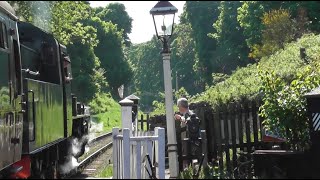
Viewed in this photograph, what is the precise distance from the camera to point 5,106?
7.59 meters

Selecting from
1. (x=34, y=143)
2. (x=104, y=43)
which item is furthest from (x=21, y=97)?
(x=104, y=43)

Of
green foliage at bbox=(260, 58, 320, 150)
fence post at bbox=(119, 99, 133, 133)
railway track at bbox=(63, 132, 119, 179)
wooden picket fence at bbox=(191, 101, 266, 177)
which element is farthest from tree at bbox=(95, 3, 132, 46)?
green foliage at bbox=(260, 58, 320, 150)

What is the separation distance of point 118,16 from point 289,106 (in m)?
76.7

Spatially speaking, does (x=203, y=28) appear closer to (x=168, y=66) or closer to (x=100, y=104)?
(x=100, y=104)

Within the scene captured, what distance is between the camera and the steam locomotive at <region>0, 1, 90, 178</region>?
787 cm

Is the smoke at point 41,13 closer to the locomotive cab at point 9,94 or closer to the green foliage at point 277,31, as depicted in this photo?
the green foliage at point 277,31

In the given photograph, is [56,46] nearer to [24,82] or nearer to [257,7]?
[24,82]

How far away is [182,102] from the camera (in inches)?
368

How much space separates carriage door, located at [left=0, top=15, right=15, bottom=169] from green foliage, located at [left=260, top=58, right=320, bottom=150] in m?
4.29

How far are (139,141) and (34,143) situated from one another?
302 centimetres

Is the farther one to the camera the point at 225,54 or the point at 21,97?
the point at 225,54

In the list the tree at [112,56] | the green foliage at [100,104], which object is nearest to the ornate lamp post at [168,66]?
the green foliage at [100,104]

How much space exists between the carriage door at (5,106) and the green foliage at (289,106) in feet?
14.1

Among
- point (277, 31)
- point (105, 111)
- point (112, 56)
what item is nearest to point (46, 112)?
point (277, 31)
